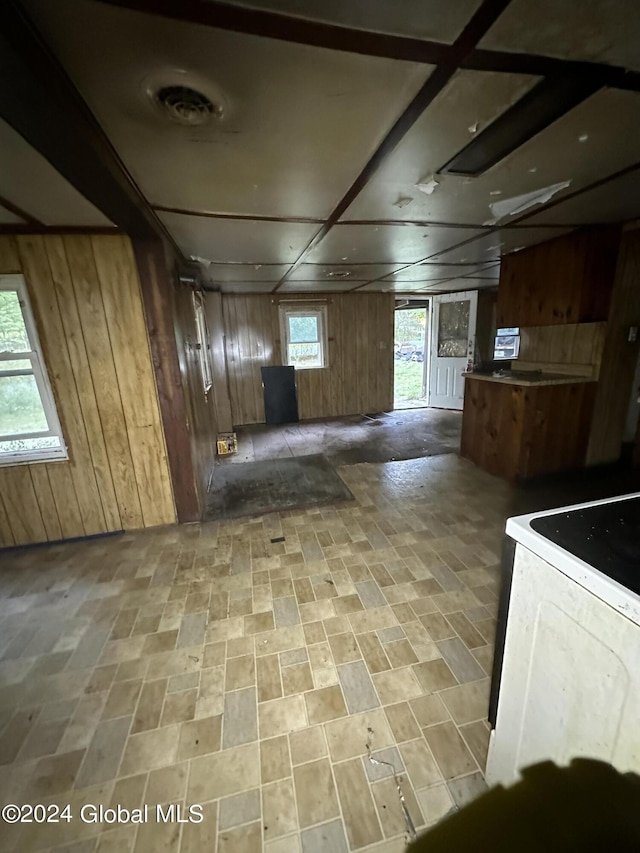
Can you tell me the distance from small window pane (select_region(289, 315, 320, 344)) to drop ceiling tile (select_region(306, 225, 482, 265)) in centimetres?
239

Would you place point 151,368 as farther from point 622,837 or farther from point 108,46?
point 622,837

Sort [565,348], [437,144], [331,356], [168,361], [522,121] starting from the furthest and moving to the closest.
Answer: [331,356] < [565,348] < [168,361] < [437,144] < [522,121]

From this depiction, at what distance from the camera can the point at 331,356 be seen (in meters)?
5.91

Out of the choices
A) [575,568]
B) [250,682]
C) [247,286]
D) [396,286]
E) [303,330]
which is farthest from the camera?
[303,330]

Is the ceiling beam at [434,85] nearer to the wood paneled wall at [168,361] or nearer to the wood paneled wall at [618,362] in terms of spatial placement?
the wood paneled wall at [168,361]

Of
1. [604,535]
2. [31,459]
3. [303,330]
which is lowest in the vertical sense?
[31,459]

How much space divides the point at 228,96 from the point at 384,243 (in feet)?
6.56

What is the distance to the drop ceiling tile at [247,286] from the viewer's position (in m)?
4.45

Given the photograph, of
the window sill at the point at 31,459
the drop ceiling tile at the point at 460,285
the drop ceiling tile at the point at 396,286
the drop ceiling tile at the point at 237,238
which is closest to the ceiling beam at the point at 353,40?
the drop ceiling tile at the point at 237,238

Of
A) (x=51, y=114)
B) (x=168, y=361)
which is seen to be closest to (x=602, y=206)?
(x=51, y=114)

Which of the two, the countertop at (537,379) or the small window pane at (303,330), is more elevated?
the small window pane at (303,330)

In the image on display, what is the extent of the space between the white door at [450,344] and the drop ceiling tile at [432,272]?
108 cm

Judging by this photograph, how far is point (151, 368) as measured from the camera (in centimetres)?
240

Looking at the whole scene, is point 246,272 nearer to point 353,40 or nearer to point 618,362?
point 353,40
